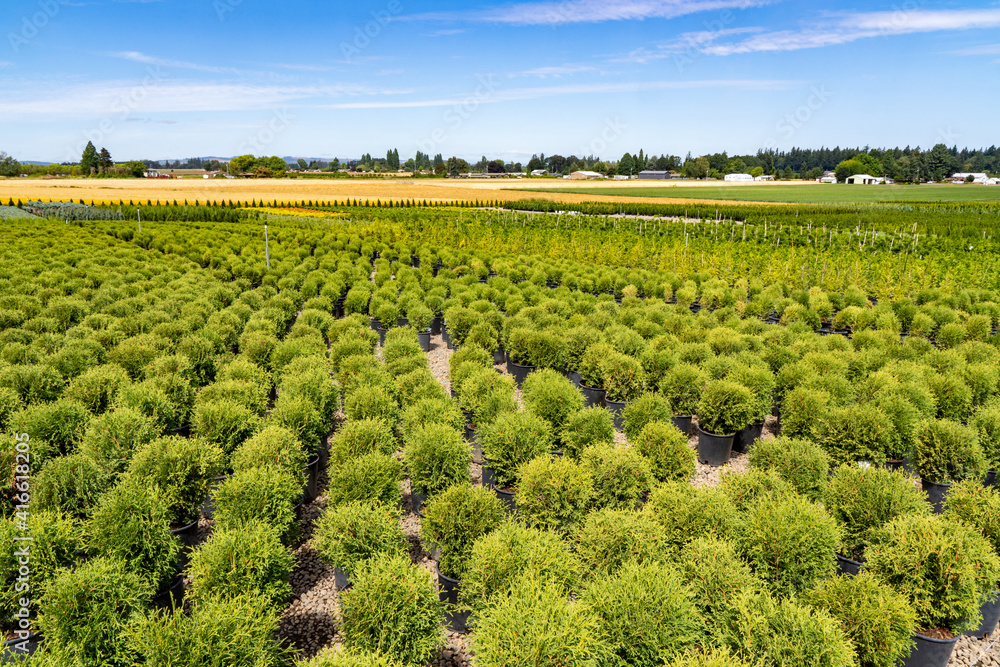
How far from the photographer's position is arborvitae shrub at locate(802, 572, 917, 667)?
4.44m

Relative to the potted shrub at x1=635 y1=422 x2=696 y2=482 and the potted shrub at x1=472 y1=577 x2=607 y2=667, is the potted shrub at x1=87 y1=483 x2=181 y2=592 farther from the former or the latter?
the potted shrub at x1=635 y1=422 x2=696 y2=482

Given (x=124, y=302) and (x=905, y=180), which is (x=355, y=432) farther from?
(x=905, y=180)

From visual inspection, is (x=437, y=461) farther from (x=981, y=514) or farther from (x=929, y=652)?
(x=981, y=514)

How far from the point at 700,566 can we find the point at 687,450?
2.40 meters

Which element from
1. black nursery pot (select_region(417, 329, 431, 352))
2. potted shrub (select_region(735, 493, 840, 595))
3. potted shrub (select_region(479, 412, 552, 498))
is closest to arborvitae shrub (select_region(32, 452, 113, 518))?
potted shrub (select_region(479, 412, 552, 498))

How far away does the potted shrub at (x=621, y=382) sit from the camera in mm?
10016

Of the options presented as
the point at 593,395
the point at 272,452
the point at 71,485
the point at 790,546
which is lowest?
the point at 593,395

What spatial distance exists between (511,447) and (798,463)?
11.8 ft

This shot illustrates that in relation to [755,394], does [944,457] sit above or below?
below

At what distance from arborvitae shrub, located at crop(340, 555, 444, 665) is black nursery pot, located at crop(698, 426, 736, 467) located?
19.0 feet

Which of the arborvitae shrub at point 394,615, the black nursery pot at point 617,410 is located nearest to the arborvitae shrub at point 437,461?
the arborvitae shrub at point 394,615

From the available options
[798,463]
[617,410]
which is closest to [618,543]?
[798,463]

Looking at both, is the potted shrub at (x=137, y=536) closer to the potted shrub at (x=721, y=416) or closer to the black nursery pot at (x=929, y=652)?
the black nursery pot at (x=929, y=652)

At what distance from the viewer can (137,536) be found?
17.0 ft
